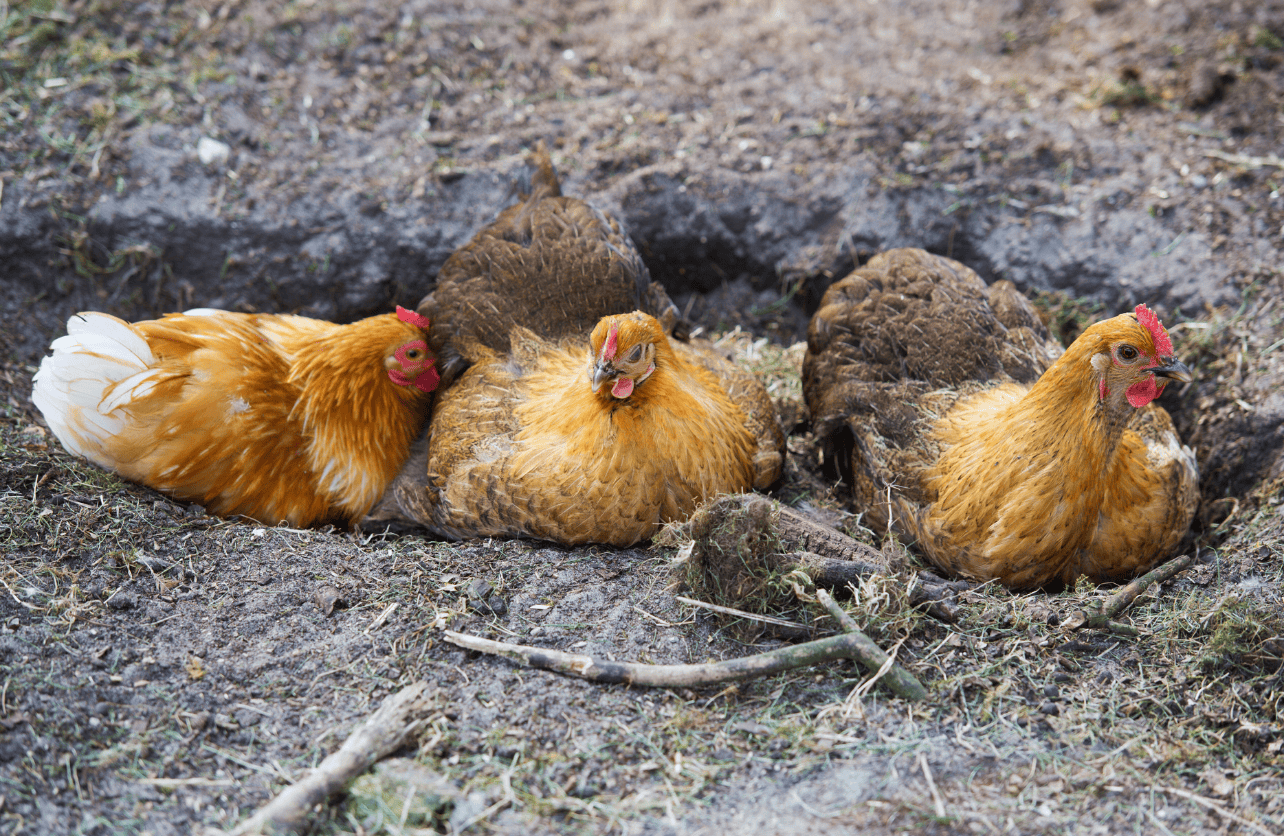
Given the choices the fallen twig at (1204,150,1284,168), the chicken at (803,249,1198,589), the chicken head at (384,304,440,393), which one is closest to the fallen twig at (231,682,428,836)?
the chicken head at (384,304,440,393)

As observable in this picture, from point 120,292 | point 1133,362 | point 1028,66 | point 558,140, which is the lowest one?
point 120,292

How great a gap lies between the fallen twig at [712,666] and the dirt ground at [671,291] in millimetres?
66

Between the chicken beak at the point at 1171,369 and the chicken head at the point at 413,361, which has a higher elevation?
the chicken beak at the point at 1171,369

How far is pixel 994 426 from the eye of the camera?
3.61 m

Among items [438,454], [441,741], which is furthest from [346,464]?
[441,741]

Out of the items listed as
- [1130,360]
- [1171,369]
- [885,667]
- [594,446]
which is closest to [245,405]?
[594,446]

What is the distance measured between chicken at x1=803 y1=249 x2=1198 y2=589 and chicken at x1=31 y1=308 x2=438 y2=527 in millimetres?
2159

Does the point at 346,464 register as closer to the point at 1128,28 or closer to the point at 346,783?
the point at 346,783

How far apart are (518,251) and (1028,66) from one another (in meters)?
4.07

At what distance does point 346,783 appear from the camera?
8.36 feet

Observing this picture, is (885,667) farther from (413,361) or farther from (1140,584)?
(413,361)

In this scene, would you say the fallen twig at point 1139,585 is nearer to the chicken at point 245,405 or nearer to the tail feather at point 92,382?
the chicken at point 245,405

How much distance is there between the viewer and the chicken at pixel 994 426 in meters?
3.32

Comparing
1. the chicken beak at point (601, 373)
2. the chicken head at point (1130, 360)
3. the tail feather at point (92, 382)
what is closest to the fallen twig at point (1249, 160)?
the chicken head at point (1130, 360)
